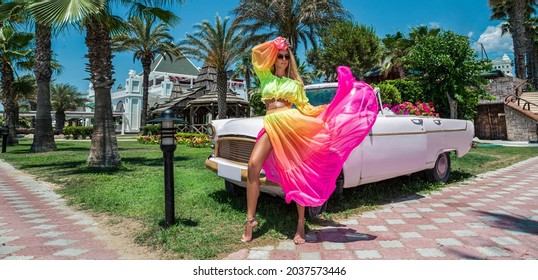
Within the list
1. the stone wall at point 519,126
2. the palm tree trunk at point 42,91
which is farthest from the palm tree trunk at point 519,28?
the palm tree trunk at point 42,91

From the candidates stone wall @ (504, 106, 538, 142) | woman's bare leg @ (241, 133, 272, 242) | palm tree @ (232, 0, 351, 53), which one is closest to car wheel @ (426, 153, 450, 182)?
woman's bare leg @ (241, 133, 272, 242)

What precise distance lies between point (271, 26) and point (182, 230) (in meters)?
15.9

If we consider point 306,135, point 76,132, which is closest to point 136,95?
point 76,132

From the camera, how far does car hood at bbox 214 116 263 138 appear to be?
318 centimetres

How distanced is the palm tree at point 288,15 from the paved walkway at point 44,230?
13906 millimetres

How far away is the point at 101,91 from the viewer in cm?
761

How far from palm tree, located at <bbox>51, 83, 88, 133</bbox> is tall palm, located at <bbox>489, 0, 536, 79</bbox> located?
4400cm

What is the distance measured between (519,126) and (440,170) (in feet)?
59.6

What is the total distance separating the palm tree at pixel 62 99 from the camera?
123 feet

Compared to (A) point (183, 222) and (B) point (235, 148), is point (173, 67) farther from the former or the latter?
(A) point (183, 222)

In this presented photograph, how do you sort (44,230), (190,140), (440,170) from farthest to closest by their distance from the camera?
(190,140)
(440,170)
(44,230)

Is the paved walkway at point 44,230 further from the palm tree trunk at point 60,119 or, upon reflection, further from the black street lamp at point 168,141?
the palm tree trunk at point 60,119
